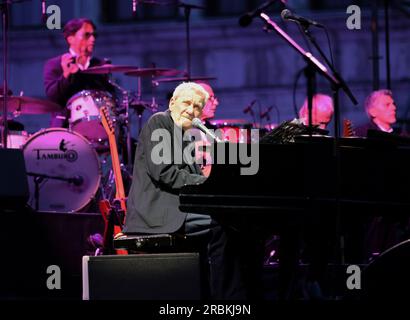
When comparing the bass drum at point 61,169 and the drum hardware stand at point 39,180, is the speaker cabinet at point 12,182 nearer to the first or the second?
the drum hardware stand at point 39,180

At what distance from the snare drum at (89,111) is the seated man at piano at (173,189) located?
303cm

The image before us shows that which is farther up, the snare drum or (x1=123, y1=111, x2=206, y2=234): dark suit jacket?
the snare drum

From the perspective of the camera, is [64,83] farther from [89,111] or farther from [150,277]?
[150,277]

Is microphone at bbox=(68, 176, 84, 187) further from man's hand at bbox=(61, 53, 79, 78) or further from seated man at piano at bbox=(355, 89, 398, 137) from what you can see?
seated man at piano at bbox=(355, 89, 398, 137)

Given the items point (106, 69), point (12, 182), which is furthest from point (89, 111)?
point (12, 182)

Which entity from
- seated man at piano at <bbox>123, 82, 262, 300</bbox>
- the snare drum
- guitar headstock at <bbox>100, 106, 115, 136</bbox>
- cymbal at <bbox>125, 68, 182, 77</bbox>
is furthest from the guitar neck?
seated man at piano at <bbox>123, 82, 262, 300</bbox>

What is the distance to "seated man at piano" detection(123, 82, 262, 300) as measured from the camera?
6570mm

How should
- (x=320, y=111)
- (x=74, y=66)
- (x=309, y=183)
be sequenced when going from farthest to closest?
(x=74, y=66) → (x=320, y=111) → (x=309, y=183)

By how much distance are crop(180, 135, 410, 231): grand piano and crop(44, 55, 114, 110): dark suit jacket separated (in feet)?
13.8

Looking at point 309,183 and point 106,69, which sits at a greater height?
point 106,69

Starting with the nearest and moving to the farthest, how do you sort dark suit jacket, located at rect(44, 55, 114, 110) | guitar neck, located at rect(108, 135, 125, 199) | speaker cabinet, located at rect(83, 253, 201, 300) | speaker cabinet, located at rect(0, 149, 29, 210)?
speaker cabinet, located at rect(83, 253, 201, 300) → speaker cabinet, located at rect(0, 149, 29, 210) → guitar neck, located at rect(108, 135, 125, 199) → dark suit jacket, located at rect(44, 55, 114, 110)

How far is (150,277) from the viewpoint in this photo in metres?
6.01

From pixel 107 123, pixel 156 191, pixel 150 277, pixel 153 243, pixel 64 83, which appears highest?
pixel 64 83

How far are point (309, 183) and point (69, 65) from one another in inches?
172
